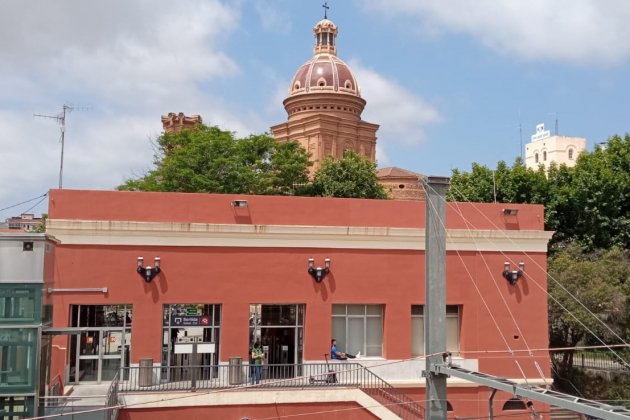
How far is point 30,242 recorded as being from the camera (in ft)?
41.2

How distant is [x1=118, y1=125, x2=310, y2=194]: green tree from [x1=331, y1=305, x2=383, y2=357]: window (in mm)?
21582

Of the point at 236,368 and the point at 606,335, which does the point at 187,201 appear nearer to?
the point at 236,368

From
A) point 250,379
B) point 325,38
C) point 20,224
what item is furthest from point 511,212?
point 325,38

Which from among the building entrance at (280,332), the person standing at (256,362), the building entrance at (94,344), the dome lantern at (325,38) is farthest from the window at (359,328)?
the dome lantern at (325,38)

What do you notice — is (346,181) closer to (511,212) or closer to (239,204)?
(511,212)

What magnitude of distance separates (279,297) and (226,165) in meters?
23.5

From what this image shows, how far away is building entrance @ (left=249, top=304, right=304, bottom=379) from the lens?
20.1 meters

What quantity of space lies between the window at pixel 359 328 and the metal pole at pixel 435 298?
28.6ft

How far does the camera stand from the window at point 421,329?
20.5m

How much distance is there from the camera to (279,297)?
19516mm

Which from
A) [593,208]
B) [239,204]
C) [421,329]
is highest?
[593,208]

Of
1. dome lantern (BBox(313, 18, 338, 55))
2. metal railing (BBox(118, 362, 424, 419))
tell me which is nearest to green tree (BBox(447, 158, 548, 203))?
metal railing (BBox(118, 362, 424, 419))

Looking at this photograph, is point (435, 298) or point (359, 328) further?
point (359, 328)

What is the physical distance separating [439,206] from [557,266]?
888 inches
